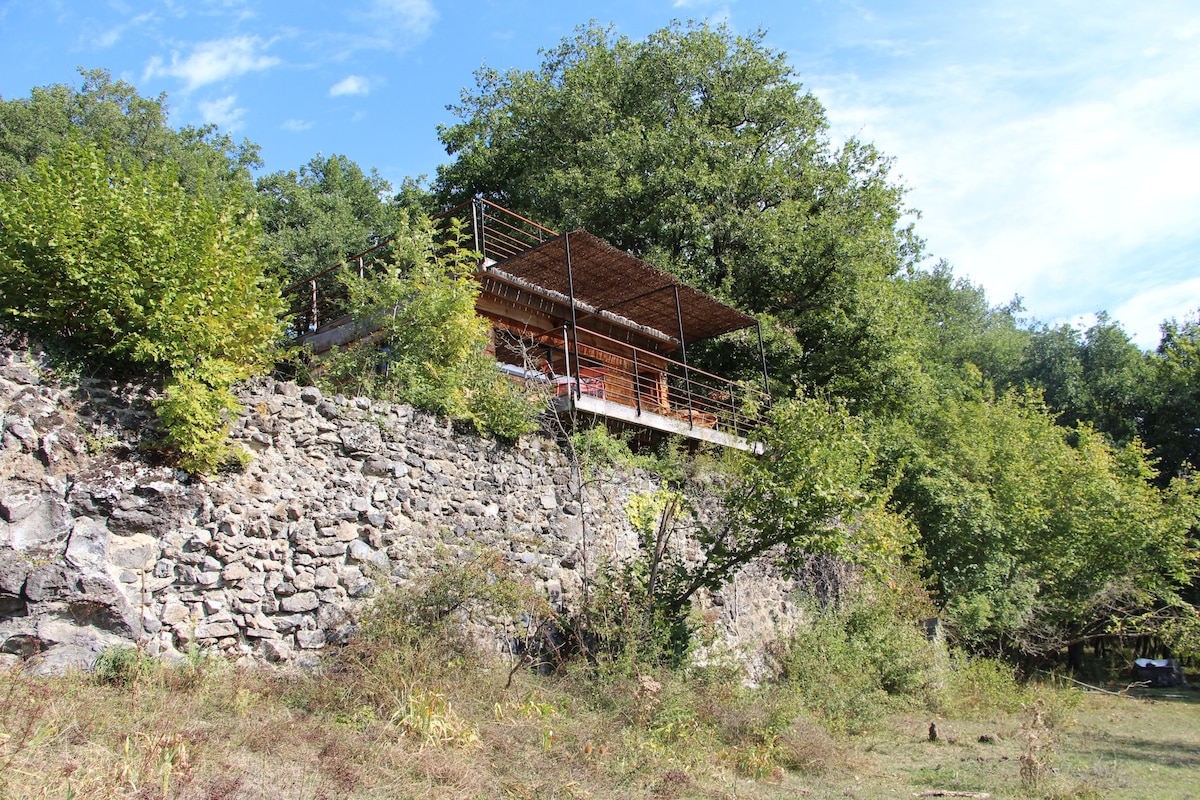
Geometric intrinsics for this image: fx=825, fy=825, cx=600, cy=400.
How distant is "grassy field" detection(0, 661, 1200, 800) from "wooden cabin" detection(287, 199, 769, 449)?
4.61 m

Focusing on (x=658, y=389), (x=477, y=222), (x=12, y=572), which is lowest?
(x=12, y=572)

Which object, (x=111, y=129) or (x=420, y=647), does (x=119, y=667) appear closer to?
(x=420, y=647)

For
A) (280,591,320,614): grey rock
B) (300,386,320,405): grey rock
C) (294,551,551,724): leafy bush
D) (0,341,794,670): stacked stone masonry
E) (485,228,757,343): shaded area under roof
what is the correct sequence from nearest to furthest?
(0,341,794,670): stacked stone masonry, (294,551,551,724): leafy bush, (280,591,320,614): grey rock, (300,386,320,405): grey rock, (485,228,757,343): shaded area under roof

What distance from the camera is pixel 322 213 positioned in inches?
1077

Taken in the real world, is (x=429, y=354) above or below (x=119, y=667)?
above

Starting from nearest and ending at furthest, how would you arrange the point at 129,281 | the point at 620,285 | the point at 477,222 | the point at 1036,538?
1. the point at 129,281
2. the point at 477,222
3. the point at 620,285
4. the point at 1036,538

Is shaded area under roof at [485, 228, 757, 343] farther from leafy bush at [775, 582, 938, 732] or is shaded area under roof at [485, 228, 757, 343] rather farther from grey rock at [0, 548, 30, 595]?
grey rock at [0, 548, 30, 595]

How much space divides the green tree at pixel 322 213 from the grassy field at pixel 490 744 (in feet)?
47.6

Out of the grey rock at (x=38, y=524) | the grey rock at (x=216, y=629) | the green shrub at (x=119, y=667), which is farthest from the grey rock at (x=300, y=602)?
the grey rock at (x=38, y=524)

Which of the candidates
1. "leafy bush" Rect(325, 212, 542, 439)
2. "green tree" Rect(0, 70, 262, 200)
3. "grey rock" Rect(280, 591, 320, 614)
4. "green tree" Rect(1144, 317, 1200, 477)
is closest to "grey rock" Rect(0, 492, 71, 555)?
"grey rock" Rect(280, 591, 320, 614)

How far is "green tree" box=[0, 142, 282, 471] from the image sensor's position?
23.3 ft

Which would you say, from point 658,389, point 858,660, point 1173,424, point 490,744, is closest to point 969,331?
point 1173,424

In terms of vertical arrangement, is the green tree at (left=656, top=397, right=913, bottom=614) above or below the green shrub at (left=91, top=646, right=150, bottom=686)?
above

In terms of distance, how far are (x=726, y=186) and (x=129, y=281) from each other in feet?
55.4
